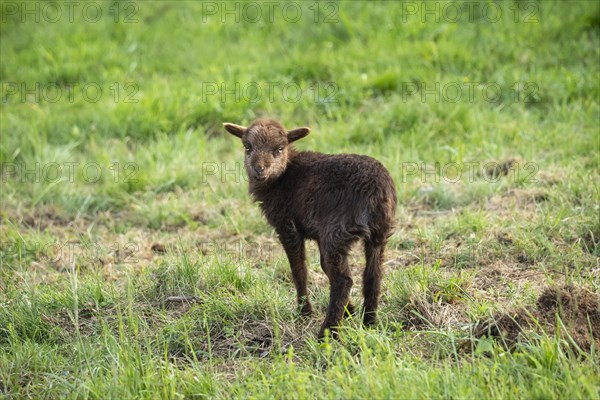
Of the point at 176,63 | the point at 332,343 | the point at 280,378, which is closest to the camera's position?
the point at 280,378

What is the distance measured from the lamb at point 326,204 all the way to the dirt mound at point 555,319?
2.77 feet

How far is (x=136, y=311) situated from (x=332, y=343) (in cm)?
155

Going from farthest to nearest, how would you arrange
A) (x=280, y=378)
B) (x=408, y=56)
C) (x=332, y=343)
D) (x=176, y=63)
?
(x=176, y=63) → (x=408, y=56) → (x=332, y=343) → (x=280, y=378)

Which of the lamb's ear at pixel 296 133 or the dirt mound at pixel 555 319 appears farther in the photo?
the lamb's ear at pixel 296 133

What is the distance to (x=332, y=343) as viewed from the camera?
4.84 m

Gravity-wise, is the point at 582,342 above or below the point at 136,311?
above

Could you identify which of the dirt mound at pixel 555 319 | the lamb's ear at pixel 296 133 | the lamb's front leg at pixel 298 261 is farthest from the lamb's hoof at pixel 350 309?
the lamb's ear at pixel 296 133

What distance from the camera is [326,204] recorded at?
5.18m

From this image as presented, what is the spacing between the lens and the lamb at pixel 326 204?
495 centimetres

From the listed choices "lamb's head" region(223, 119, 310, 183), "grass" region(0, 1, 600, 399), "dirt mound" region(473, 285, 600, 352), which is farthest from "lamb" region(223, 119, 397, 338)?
"dirt mound" region(473, 285, 600, 352)

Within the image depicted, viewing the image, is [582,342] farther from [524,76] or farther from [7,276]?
[524,76]

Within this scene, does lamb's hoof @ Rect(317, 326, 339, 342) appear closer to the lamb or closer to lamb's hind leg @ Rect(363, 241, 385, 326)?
the lamb

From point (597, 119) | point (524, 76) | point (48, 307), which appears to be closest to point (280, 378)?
point (48, 307)

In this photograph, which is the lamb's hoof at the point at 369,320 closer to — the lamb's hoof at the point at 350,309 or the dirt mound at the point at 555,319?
the lamb's hoof at the point at 350,309
